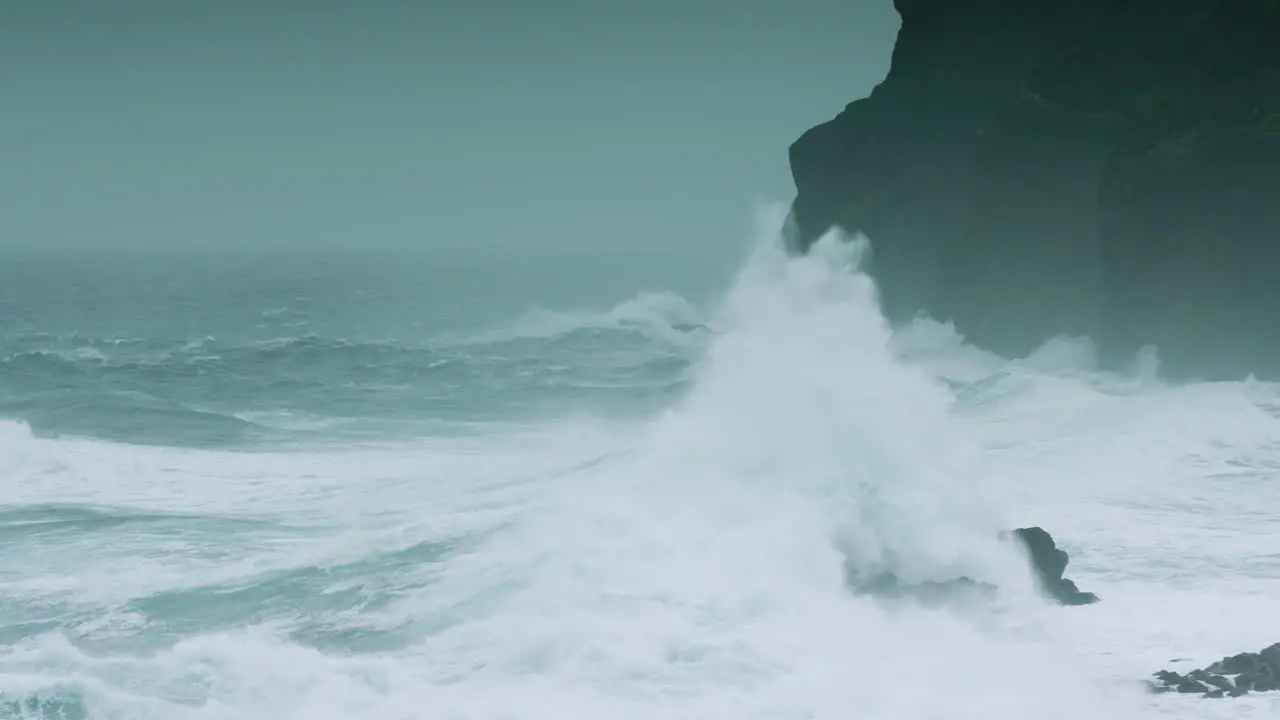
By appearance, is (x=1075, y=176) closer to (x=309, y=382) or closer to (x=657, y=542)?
(x=309, y=382)

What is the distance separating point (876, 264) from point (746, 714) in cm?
3525

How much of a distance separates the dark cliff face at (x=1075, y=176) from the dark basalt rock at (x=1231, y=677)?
21.9 metres

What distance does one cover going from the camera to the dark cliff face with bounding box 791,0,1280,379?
106 feet

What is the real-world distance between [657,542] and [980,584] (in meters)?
3.97

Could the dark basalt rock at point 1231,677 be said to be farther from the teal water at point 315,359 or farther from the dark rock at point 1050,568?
the teal water at point 315,359

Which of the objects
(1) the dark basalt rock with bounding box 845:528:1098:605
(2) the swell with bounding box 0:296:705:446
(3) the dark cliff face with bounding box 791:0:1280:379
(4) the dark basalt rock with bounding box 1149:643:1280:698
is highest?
(3) the dark cliff face with bounding box 791:0:1280:379

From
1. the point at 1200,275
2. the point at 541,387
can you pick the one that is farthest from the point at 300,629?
the point at 1200,275

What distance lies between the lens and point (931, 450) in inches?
681

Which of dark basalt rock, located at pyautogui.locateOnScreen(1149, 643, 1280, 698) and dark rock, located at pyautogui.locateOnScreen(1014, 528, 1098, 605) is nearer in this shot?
dark basalt rock, located at pyautogui.locateOnScreen(1149, 643, 1280, 698)

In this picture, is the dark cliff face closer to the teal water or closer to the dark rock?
the teal water

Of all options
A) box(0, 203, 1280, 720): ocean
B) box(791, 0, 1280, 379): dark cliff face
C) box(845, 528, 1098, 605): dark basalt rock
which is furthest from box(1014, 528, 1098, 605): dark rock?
box(791, 0, 1280, 379): dark cliff face

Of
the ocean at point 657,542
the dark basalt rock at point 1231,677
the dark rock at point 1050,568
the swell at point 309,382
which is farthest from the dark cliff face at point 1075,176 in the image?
the dark basalt rock at point 1231,677

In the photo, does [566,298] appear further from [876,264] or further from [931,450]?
[931,450]

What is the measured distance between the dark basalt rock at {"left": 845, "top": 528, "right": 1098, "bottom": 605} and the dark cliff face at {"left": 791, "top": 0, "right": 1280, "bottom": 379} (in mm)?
19533
